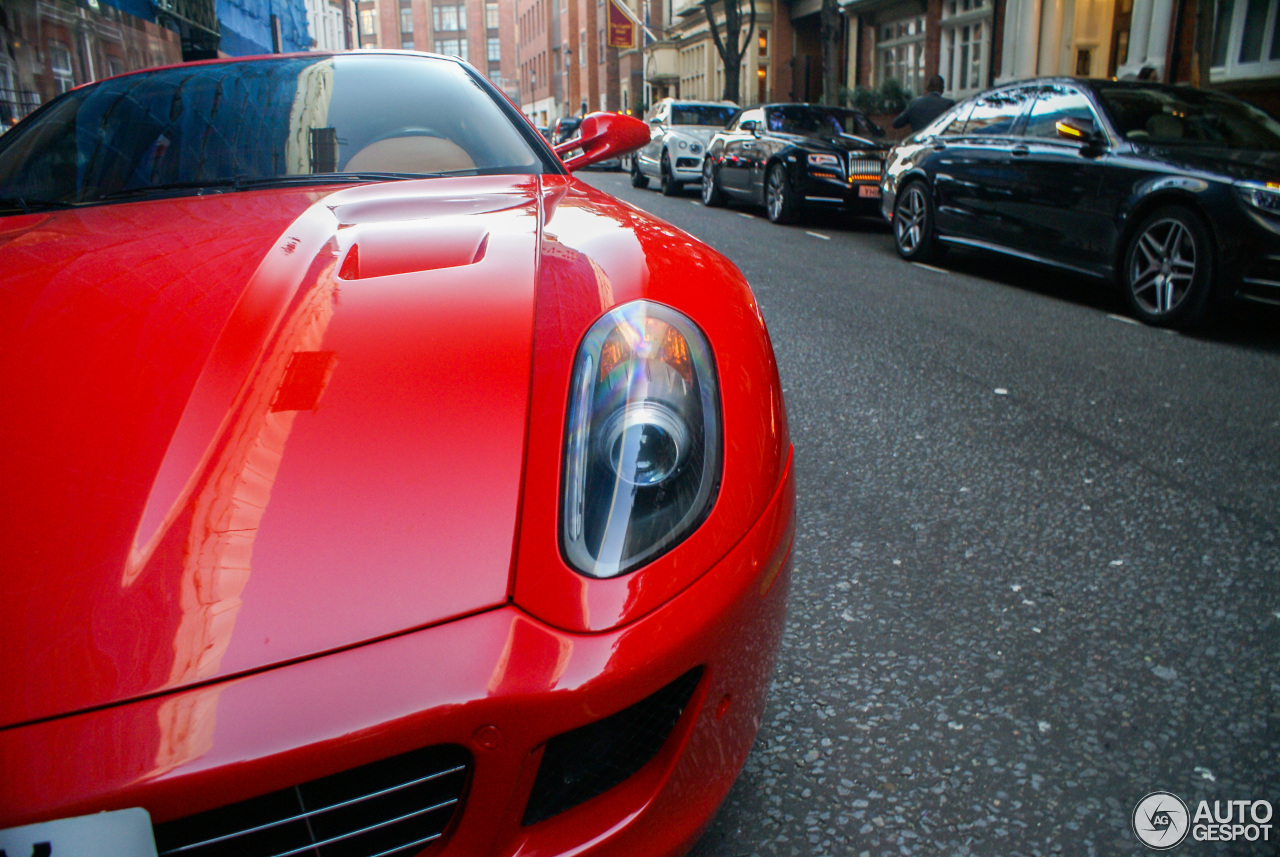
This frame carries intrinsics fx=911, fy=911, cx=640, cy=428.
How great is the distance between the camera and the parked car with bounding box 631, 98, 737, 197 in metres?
14.6

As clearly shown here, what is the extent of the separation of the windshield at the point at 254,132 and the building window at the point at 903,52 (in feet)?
61.9

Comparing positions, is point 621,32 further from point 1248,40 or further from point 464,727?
point 464,727

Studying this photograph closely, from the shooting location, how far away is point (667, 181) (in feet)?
49.3

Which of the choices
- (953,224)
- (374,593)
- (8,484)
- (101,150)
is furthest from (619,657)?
(953,224)

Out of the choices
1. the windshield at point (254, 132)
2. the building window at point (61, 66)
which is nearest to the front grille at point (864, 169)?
the building window at point (61, 66)

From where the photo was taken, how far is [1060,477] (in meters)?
2.82

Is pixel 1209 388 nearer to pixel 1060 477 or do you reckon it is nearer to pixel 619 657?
pixel 1060 477

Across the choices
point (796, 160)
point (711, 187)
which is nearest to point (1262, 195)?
point (796, 160)

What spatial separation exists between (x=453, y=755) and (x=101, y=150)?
1890 mm

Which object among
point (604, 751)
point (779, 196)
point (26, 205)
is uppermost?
point (26, 205)

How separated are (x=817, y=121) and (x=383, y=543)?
36.7 feet

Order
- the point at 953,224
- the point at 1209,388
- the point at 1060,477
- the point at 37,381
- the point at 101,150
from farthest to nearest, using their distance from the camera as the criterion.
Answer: the point at 953,224 → the point at 1209,388 → the point at 1060,477 → the point at 101,150 → the point at 37,381

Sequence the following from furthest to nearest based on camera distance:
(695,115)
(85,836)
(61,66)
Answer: (695,115)
(61,66)
(85,836)

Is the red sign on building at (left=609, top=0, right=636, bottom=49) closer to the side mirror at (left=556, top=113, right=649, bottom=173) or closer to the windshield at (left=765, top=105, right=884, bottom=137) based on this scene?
the windshield at (left=765, top=105, right=884, bottom=137)
